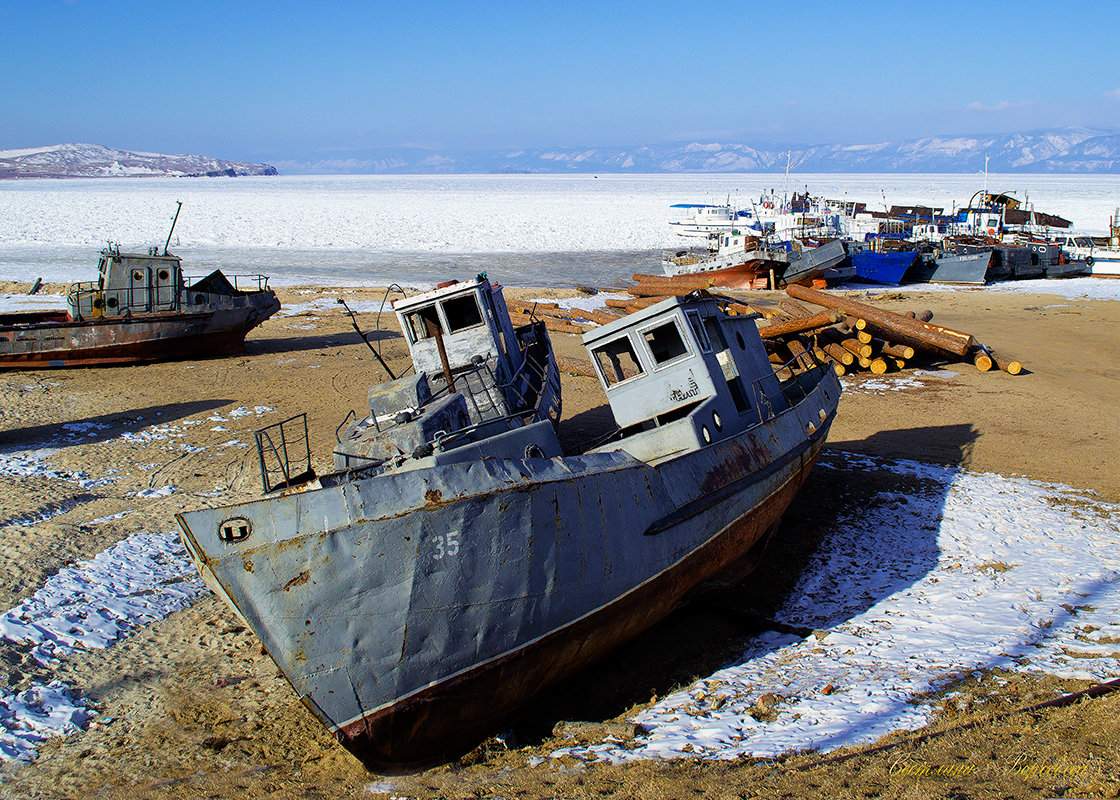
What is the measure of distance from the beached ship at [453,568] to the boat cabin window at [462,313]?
3872 millimetres

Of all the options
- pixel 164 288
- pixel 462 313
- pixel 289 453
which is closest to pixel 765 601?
pixel 462 313

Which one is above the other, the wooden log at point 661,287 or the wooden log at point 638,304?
the wooden log at point 661,287

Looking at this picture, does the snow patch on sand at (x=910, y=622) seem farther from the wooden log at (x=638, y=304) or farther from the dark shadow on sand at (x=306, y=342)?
the dark shadow on sand at (x=306, y=342)

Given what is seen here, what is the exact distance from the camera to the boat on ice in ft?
60.2

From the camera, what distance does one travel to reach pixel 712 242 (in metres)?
39.9

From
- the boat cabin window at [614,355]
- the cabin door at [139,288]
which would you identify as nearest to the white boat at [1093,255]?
the boat cabin window at [614,355]

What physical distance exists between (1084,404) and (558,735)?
45.2 ft

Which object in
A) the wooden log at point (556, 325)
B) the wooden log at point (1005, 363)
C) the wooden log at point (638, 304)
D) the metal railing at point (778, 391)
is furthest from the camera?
the wooden log at point (638, 304)

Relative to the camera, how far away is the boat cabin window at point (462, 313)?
11.8 metres

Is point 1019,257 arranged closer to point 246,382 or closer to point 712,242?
point 712,242

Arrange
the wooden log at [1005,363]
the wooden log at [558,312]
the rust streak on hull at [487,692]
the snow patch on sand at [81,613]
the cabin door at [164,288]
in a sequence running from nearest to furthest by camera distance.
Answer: the rust streak on hull at [487,692]
the snow patch on sand at [81,613]
the wooden log at [1005,363]
the cabin door at [164,288]
the wooden log at [558,312]

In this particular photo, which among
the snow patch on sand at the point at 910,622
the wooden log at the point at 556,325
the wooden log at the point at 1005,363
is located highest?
the wooden log at the point at 556,325

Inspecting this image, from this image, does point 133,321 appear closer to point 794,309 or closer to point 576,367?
point 576,367

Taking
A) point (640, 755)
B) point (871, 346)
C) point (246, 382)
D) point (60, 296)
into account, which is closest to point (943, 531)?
point (640, 755)
